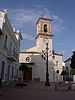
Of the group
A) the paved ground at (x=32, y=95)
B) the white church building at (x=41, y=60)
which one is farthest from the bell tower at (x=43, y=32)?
the paved ground at (x=32, y=95)

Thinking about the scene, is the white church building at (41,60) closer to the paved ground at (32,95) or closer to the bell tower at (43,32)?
the bell tower at (43,32)

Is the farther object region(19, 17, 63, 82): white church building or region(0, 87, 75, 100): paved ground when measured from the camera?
region(19, 17, 63, 82): white church building

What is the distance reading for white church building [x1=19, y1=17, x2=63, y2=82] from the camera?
4009cm

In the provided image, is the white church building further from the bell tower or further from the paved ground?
the paved ground

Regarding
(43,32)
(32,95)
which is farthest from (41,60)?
(32,95)

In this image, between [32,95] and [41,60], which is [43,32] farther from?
[32,95]

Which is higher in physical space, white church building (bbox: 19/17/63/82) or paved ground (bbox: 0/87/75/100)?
white church building (bbox: 19/17/63/82)

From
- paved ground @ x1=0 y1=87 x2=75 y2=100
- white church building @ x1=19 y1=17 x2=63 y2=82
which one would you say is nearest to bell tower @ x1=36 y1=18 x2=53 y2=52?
white church building @ x1=19 y1=17 x2=63 y2=82

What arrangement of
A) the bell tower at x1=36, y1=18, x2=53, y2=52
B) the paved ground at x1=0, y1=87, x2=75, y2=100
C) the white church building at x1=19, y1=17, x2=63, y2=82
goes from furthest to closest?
the bell tower at x1=36, y1=18, x2=53, y2=52
the white church building at x1=19, y1=17, x2=63, y2=82
the paved ground at x1=0, y1=87, x2=75, y2=100

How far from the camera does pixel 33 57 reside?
42156mm

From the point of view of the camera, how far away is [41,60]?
41094mm

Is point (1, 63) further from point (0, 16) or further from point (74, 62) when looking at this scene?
point (74, 62)

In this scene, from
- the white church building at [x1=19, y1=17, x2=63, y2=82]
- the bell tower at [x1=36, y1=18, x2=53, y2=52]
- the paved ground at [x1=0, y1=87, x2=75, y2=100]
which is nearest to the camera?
the paved ground at [x1=0, y1=87, x2=75, y2=100]

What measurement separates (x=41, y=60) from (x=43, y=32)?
272 inches
